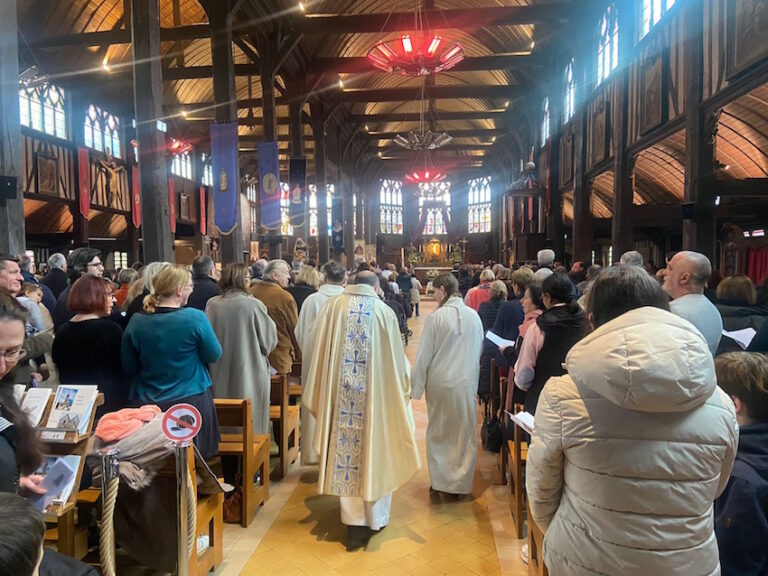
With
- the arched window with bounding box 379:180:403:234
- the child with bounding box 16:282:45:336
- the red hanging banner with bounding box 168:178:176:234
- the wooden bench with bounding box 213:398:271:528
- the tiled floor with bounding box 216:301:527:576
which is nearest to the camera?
the tiled floor with bounding box 216:301:527:576

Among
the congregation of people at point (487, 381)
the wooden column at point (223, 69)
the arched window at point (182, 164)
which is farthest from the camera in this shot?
the arched window at point (182, 164)

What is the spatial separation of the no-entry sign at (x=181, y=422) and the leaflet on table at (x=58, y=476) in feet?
1.23

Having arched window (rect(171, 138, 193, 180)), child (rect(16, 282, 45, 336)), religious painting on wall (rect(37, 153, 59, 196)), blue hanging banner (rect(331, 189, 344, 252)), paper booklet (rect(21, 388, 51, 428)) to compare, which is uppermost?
arched window (rect(171, 138, 193, 180))

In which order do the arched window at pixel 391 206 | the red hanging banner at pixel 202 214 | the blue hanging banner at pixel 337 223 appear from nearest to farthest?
the blue hanging banner at pixel 337 223, the red hanging banner at pixel 202 214, the arched window at pixel 391 206

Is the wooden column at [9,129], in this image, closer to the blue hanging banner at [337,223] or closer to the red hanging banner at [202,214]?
the blue hanging banner at [337,223]

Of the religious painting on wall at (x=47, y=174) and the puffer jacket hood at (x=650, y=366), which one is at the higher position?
the religious painting on wall at (x=47, y=174)

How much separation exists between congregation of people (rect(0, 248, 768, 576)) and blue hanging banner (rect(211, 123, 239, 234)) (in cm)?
357

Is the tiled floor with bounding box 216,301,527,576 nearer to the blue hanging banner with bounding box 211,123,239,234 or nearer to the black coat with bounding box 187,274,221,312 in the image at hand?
the black coat with bounding box 187,274,221,312

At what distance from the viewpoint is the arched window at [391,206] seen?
42688 millimetres

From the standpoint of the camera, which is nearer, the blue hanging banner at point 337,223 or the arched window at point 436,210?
the blue hanging banner at point 337,223

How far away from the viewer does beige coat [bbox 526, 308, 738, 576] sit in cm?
147

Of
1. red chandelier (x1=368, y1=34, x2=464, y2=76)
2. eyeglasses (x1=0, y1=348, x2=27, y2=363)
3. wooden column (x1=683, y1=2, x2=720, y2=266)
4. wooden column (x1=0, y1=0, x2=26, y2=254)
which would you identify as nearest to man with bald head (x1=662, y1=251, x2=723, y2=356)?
eyeglasses (x1=0, y1=348, x2=27, y2=363)

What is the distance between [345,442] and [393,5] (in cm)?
1881

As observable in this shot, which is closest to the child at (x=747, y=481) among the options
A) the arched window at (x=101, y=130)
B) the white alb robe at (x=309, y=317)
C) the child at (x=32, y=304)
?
the white alb robe at (x=309, y=317)
